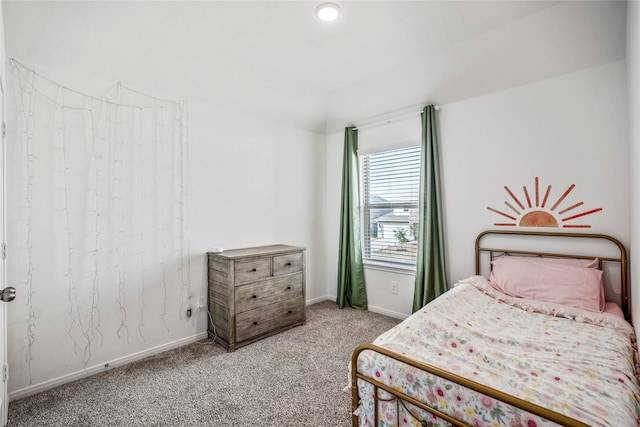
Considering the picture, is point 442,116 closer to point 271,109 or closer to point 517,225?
point 517,225

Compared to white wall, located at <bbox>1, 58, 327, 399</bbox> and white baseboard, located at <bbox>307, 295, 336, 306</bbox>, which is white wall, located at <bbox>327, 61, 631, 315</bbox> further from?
white wall, located at <bbox>1, 58, 327, 399</bbox>

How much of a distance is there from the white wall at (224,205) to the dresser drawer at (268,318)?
19.2 inches

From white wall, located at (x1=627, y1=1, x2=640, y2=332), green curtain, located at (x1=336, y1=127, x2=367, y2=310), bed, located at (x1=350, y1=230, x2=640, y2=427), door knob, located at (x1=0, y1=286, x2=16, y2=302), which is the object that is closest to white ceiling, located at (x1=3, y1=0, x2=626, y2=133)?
white wall, located at (x1=627, y1=1, x2=640, y2=332)

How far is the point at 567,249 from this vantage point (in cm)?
232

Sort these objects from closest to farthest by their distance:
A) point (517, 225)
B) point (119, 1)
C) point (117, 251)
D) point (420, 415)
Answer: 1. point (420, 415)
2. point (119, 1)
3. point (117, 251)
4. point (517, 225)

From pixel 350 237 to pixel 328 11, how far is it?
2.41 metres

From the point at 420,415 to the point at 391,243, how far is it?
245cm

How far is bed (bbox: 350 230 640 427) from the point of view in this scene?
102 centimetres

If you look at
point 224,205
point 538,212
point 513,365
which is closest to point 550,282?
point 538,212

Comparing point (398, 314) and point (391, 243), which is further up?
point (391, 243)

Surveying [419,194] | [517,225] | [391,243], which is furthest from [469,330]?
[391,243]

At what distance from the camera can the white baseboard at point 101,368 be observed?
1955 millimetres

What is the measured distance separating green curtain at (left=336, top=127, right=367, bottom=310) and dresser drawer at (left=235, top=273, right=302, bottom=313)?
79cm

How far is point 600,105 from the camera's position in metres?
2.20
